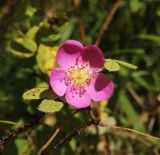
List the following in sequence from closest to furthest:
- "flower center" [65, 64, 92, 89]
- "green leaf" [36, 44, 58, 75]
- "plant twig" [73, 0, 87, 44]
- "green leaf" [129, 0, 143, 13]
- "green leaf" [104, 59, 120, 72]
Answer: "green leaf" [104, 59, 120, 72] < "flower center" [65, 64, 92, 89] < "green leaf" [36, 44, 58, 75] < "plant twig" [73, 0, 87, 44] < "green leaf" [129, 0, 143, 13]

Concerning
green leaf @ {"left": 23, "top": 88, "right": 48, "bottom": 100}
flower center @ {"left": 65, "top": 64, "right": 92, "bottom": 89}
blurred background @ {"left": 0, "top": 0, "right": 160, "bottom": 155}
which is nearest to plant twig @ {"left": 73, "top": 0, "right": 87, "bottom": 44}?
blurred background @ {"left": 0, "top": 0, "right": 160, "bottom": 155}

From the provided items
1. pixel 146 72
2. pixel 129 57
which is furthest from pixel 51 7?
pixel 146 72

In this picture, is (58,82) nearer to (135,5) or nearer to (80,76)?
(80,76)

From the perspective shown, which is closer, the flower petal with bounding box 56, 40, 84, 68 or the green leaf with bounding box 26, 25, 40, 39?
the flower petal with bounding box 56, 40, 84, 68

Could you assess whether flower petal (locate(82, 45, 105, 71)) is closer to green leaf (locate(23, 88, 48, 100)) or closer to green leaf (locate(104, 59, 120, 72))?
green leaf (locate(104, 59, 120, 72))

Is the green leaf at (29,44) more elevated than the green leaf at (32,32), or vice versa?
the green leaf at (32,32)

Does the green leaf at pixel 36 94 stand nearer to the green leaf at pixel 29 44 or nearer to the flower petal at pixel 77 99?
the flower petal at pixel 77 99

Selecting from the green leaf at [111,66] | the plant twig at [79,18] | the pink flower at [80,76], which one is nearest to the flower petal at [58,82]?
the pink flower at [80,76]

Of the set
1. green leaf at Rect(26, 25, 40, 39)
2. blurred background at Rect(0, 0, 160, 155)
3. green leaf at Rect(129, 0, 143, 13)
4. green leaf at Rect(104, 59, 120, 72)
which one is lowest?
blurred background at Rect(0, 0, 160, 155)

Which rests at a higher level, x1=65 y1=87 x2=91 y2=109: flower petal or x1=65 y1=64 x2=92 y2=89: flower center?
x1=65 y1=64 x2=92 y2=89: flower center
